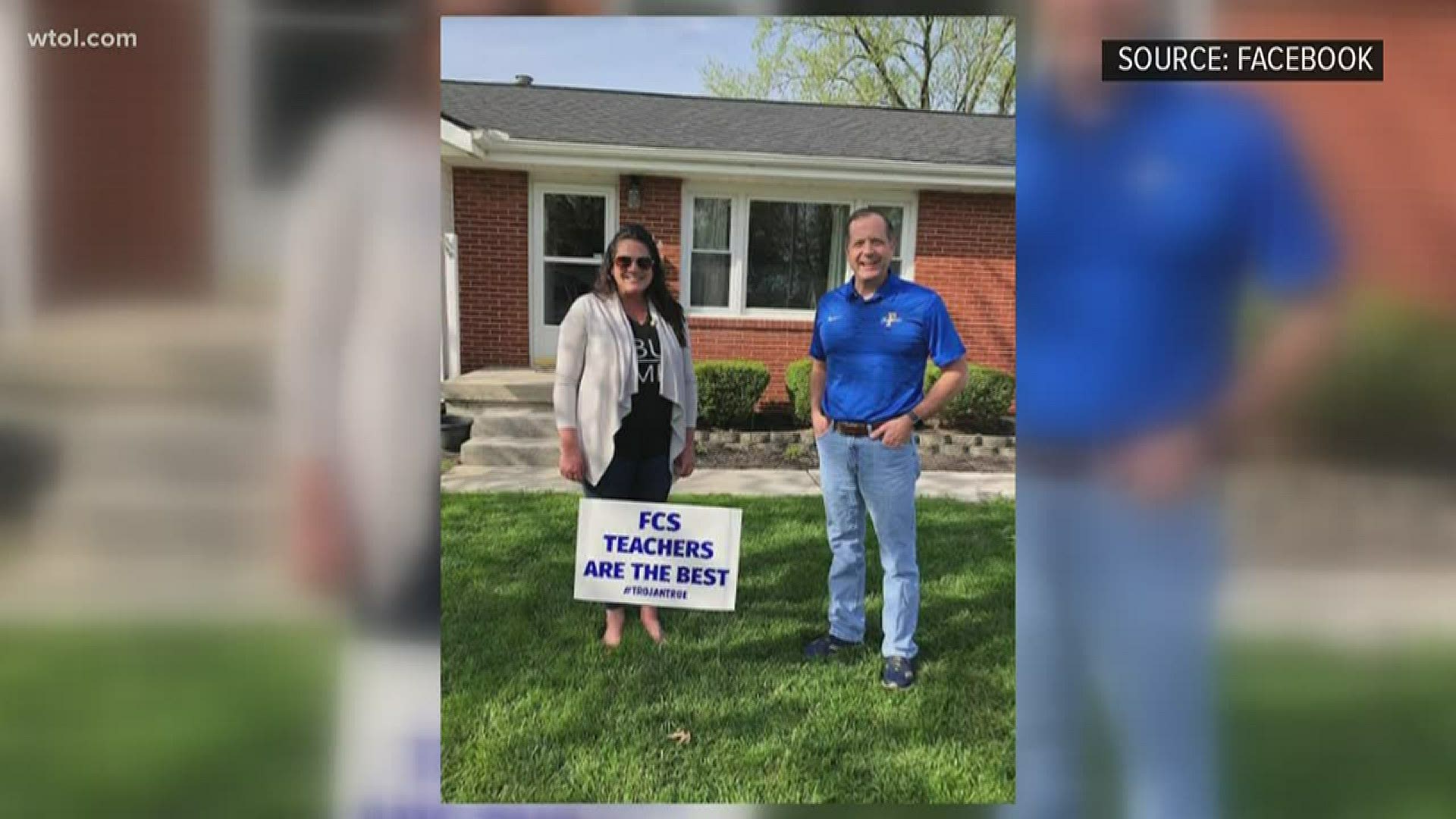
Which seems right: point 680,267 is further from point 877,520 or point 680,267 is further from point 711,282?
point 877,520

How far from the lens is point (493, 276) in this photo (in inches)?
95.3

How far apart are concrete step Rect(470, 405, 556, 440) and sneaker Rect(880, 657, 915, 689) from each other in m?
1.44

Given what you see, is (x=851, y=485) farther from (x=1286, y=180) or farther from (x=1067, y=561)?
(x=1286, y=180)

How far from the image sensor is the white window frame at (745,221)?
242cm

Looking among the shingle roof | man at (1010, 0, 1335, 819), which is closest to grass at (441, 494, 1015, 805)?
man at (1010, 0, 1335, 819)

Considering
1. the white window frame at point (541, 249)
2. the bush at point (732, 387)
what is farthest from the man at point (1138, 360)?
the white window frame at point (541, 249)

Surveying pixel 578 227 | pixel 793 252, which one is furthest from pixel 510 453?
pixel 793 252

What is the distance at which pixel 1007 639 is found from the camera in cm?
280

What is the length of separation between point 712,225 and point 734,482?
87cm

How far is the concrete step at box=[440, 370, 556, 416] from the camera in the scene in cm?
243

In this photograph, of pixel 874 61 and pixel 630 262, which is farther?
pixel 874 61

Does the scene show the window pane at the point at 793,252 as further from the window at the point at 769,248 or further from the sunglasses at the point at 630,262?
the sunglasses at the point at 630,262

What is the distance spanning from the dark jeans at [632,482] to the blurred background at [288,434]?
1.74ft

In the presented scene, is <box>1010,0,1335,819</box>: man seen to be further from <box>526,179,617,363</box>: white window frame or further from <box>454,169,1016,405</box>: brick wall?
<box>526,179,617,363</box>: white window frame
